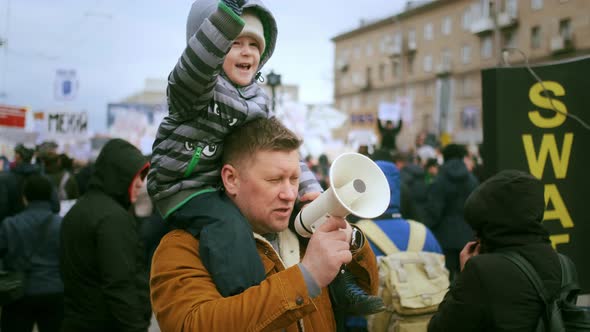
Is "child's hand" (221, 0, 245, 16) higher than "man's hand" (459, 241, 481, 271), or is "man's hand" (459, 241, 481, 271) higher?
"child's hand" (221, 0, 245, 16)

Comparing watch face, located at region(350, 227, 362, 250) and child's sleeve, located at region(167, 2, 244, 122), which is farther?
watch face, located at region(350, 227, 362, 250)

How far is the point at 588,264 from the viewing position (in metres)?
3.29

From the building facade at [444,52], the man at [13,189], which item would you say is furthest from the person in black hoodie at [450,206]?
the building facade at [444,52]

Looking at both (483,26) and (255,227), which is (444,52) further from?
(255,227)

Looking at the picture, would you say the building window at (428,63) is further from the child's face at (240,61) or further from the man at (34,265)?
the child's face at (240,61)

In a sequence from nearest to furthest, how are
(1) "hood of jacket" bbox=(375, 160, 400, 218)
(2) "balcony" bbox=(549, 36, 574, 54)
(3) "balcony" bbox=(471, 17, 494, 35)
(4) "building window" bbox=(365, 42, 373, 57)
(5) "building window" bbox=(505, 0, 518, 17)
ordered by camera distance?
(1) "hood of jacket" bbox=(375, 160, 400, 218), (2) "balcony" bbox=(549, 36, 574, 54), (5) "building window" bbox=(505, 0, 518, 17), (3) "balcony" bbox=(471, 17, 494, 35), (4) "building window" bbox=(365, 42, 373, 57)

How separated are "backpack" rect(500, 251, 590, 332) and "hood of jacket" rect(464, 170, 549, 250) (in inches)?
→ 3.5

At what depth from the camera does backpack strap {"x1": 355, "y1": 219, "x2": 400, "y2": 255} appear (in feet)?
12.6

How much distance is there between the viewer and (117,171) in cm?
377

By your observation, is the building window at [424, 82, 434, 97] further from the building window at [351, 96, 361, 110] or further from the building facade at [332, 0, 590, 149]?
the building window at [351, 96, 361, 110]

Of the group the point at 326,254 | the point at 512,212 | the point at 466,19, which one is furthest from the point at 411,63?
the point at 326,254

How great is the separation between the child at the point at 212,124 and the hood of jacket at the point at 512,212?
4.22 ft

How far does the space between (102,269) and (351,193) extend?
2.35 meters

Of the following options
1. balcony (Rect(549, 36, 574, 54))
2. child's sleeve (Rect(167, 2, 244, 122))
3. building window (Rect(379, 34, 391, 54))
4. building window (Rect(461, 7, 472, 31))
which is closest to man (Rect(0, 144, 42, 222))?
child's sleeve (Rect(167, 2, 244, 122))
